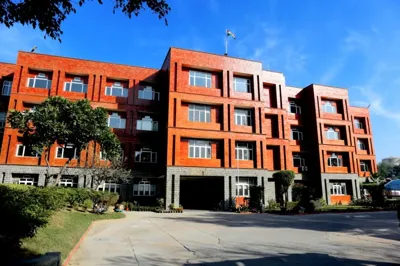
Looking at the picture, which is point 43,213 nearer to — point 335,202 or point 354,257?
point 354,257

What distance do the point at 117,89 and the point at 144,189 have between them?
33.8ft

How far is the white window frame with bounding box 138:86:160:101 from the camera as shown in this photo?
28825 mm

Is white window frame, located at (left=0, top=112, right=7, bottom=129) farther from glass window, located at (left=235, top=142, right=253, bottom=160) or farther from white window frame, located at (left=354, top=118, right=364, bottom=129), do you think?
white window frame, located at (left=354, top=118, right=364, bottom=129)

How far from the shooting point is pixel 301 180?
3259 centimetres

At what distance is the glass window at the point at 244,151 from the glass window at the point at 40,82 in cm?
1878

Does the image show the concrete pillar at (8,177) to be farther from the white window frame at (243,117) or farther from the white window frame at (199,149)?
the white window frame at (243,117)

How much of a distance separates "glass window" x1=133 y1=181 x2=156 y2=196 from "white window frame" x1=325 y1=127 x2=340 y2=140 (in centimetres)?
2101

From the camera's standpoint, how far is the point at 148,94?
29.1 meters

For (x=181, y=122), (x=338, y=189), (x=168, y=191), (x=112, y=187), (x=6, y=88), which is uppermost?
(x=6, y=88)

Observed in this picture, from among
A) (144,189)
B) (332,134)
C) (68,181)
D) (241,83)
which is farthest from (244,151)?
(68,181)

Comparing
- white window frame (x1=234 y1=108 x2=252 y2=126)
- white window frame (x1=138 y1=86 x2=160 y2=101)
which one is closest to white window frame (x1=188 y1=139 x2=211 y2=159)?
white window frame (x1=234 y1=108 x2=252 y2=126)

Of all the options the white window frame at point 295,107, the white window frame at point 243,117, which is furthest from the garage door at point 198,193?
the white window frame at point 295,107

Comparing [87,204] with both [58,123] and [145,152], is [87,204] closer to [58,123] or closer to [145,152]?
[58,123]

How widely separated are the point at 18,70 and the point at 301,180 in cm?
3119
